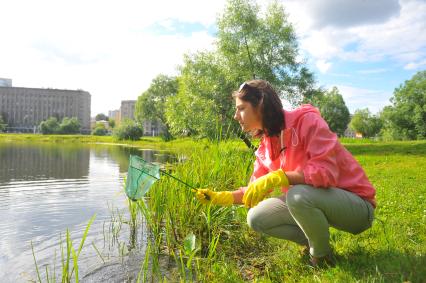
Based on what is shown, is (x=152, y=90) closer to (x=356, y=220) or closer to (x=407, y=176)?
(x=407, y=176)

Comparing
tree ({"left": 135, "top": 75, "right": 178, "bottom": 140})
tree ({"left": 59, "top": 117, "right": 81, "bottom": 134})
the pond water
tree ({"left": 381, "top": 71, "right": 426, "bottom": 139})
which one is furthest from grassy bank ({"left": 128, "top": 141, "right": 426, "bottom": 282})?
tree ({"left": 59, "top": 117, "right": 81, "bottom": 134})

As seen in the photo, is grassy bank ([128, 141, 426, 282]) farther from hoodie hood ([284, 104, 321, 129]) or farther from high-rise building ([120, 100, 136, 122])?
high-rise building ([120, 100, 136, 122])

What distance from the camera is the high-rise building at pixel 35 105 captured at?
122938mm

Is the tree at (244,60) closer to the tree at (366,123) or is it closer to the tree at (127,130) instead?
the tree at (127,130)

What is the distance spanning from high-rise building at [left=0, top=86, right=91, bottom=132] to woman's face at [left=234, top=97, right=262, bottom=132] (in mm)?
125826

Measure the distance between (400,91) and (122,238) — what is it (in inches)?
1898

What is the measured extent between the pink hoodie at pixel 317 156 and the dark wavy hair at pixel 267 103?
0.06m

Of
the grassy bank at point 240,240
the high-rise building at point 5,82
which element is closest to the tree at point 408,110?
the grassy bank at point 240,240

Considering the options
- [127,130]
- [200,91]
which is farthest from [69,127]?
[200,91]

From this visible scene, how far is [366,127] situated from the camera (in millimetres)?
70625

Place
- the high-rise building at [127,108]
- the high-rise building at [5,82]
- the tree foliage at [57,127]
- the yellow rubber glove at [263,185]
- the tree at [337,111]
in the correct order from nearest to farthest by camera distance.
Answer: the yellow rubber glove at [263,185] < the tree at [337,111] < the tree foliage at [57,127] < the high-rise building at [127,108] < the high-rise building at [5,82]

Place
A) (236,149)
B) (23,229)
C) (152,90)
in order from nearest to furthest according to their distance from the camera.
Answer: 1. (236,149)
2. (23,229)
3. (152,90)

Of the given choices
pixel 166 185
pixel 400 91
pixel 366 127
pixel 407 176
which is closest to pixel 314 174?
pixel 166 185

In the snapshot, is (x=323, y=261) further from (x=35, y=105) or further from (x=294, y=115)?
(x=35, y=105)
